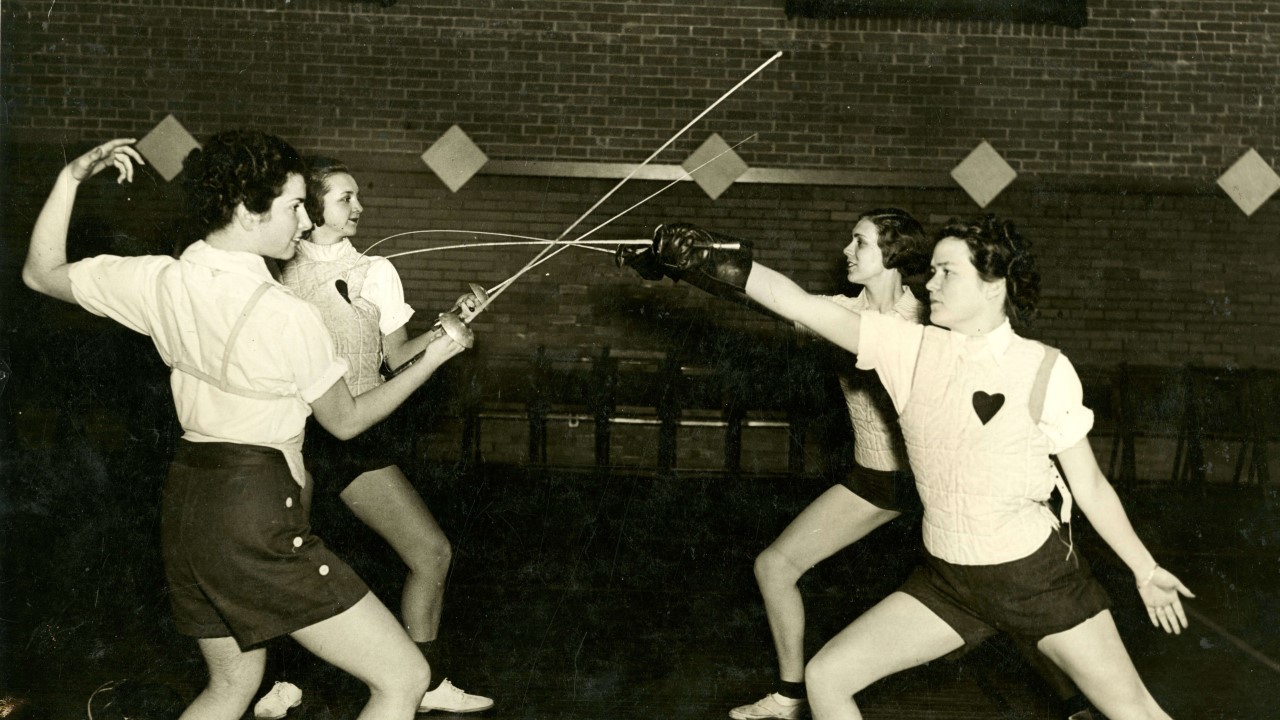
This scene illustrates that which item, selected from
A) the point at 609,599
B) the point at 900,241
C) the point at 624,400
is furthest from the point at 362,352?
the point at 624,400

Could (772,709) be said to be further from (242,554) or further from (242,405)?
(242,405)

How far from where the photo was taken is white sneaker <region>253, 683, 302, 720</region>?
3.69 metres

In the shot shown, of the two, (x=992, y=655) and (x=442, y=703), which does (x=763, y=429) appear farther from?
(x=442, y=703)

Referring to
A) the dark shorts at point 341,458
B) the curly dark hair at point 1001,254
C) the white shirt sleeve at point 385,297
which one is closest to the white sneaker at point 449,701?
the dark shorts at point 341,458

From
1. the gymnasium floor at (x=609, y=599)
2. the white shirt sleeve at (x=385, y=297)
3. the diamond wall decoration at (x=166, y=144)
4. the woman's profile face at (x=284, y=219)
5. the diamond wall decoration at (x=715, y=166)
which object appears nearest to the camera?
the woman's profile face at (x=284, y=219)

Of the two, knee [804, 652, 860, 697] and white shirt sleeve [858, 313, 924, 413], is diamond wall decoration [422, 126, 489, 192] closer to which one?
white shirt sleeve [858, 313, 924, 413]

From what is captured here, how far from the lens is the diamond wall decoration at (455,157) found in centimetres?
710

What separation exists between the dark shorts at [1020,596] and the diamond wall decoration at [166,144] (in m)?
6.03

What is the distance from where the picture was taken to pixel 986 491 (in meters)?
2.52

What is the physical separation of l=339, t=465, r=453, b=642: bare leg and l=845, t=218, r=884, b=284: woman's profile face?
1.63m

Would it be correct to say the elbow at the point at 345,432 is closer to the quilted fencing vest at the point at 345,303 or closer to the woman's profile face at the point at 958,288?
the quilted fencing vest at the point at 345,303

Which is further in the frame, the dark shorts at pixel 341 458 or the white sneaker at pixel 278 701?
the white sneaker at pixel 278 701

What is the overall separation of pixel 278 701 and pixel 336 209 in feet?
5.73

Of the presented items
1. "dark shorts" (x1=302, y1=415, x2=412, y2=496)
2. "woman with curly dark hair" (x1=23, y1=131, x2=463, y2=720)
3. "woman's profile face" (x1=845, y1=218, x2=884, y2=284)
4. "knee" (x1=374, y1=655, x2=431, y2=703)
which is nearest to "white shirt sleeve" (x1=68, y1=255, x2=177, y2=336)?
"woman with curly dark hair" (x1=23, y1=131, x2=463, y2=720)
